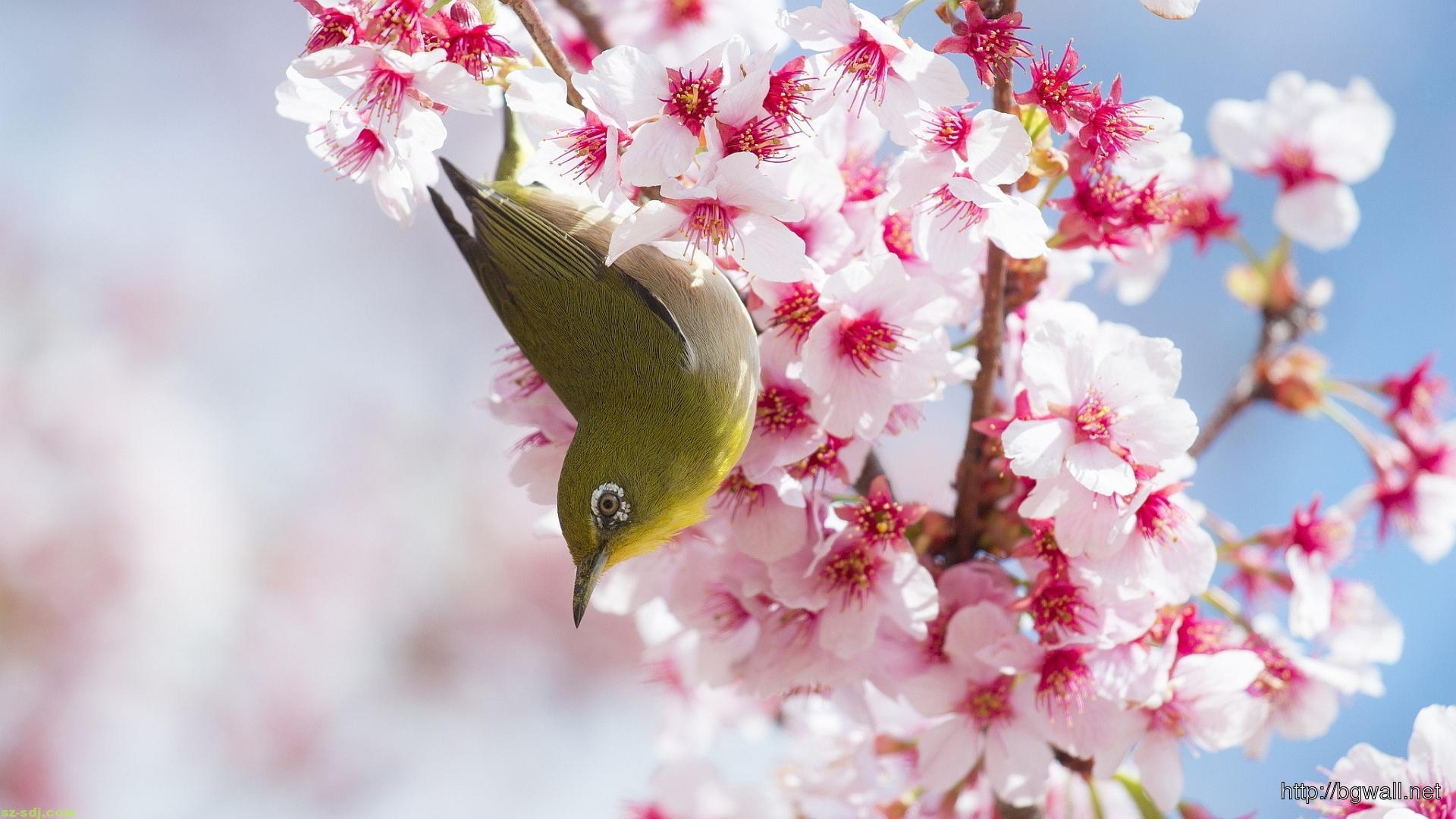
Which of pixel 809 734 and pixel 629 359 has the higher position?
pixel 629 359

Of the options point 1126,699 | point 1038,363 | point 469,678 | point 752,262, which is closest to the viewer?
point 752,262

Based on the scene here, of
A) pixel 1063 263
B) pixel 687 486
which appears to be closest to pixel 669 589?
pixel 687 486

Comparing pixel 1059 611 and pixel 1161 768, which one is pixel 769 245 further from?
pixel 1161 768

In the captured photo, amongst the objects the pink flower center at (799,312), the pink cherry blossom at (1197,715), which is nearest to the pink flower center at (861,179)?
the pink flower center at (799,312)

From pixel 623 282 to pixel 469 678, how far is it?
2845 millimetres

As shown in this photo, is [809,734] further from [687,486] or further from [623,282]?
[623,282]

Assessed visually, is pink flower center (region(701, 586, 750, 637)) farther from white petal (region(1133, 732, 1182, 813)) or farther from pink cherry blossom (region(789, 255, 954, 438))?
white petal (region(1133, 732, 1182, 813))

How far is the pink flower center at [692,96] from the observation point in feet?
4.28

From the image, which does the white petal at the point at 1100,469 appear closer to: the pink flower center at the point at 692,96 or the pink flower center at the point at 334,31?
the pink flower center at the point at 692,96

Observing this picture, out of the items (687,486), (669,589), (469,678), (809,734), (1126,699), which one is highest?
(687,486)

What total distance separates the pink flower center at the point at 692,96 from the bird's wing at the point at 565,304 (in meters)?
0.46

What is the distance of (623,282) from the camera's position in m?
1.81

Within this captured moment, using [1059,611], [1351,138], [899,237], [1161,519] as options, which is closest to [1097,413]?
[1161,519]

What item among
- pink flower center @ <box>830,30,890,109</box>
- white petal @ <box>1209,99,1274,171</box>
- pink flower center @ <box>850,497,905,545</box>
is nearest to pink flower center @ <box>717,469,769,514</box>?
pink flower center @ <box>850,497,905,545</box>
